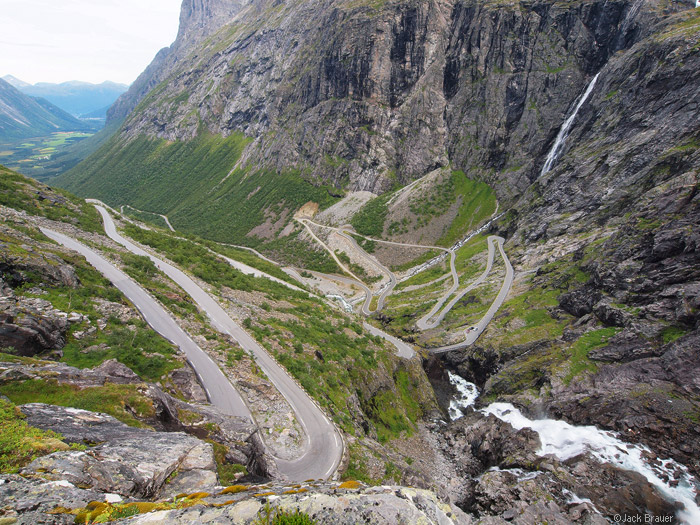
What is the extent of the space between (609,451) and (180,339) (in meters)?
33.2

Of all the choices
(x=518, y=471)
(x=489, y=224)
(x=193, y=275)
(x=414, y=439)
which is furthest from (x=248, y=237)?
(x=518, y=471)

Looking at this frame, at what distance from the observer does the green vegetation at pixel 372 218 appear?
335 ft

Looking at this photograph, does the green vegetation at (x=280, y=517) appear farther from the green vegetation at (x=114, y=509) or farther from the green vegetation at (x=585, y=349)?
the green vegetation at (x=585, y=349)

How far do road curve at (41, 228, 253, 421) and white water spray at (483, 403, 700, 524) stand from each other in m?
26.1

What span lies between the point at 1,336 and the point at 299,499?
1560 centimetres

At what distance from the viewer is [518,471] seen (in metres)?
28.7

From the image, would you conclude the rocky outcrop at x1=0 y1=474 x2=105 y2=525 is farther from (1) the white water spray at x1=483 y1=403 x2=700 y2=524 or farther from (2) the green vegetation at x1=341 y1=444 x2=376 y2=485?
(1) the white water spray at x1=483 y1=403 x2=700 y2=524

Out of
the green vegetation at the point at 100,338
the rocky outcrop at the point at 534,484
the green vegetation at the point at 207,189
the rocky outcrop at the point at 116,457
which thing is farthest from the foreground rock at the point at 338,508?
the green vegetation at the point at 207,189

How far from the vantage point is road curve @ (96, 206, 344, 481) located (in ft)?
61.1

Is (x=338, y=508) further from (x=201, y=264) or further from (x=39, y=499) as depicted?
(x=201, y=264)

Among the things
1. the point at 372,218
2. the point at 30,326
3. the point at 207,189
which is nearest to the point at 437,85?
the point at 372,218

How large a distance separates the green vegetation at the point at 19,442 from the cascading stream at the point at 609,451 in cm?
3257

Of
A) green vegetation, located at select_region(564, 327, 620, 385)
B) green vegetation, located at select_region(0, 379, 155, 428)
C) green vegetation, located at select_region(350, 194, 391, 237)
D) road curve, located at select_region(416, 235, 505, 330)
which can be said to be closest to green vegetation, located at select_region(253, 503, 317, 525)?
green vegetation, located at select_region(0, 379, 155, 428)

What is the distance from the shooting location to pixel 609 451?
89.6ft
